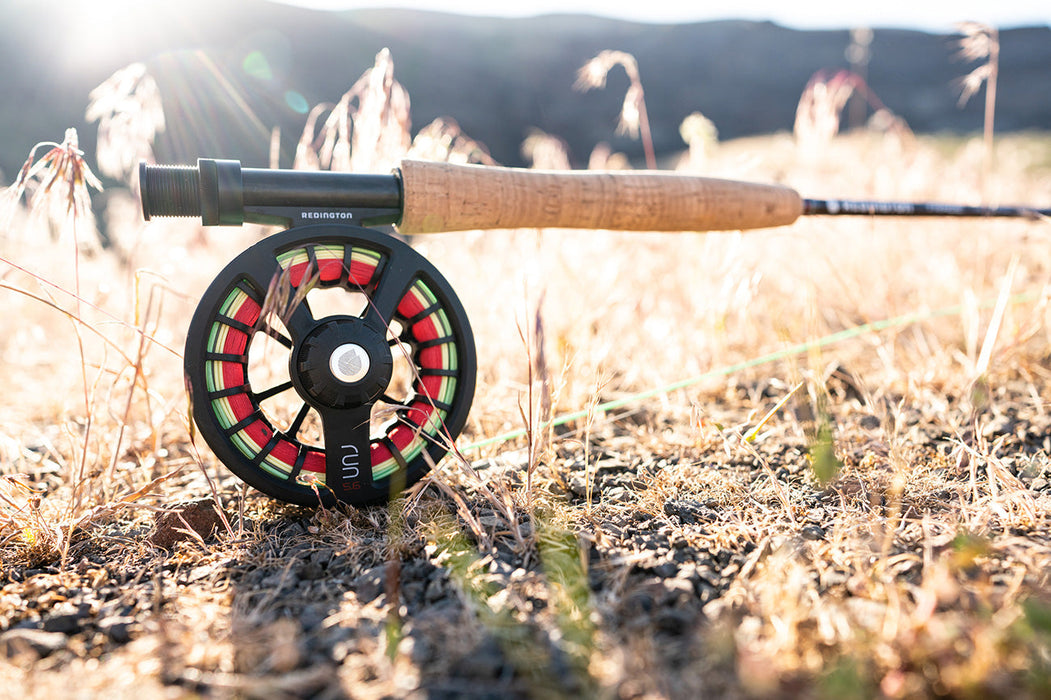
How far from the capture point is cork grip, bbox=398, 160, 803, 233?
1.81 meters

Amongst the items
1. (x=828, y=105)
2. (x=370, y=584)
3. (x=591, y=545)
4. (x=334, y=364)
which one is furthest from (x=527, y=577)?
(x=828, y=105)

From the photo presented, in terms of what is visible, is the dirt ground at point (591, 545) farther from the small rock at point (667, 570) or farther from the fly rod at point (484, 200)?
the fly rod at point (484, 200)

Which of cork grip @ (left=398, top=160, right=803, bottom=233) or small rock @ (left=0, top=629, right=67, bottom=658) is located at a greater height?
cork grip @ (left=398, top=160, right=803, bottom=233)

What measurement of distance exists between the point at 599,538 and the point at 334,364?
64cm

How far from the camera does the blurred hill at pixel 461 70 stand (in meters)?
22.2

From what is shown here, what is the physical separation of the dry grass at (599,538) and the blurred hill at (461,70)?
56.1 feet

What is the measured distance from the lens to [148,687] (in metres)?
1.06

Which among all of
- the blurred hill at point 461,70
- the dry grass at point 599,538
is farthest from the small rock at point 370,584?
the blurred hill at point 461,70

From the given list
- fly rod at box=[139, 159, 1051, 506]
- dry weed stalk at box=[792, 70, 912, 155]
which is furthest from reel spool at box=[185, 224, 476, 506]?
dry weed stalk at box=[792, 70, 912, 155]

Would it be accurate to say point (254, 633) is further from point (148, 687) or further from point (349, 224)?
point (349, 224)

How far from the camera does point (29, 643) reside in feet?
3.94

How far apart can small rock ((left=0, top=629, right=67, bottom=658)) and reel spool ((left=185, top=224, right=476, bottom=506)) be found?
16.7 inches

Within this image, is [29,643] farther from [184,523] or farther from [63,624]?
[184,523]

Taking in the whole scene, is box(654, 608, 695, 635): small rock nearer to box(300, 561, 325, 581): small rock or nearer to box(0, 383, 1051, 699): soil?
box(0, 383, 1051, 699): soil
